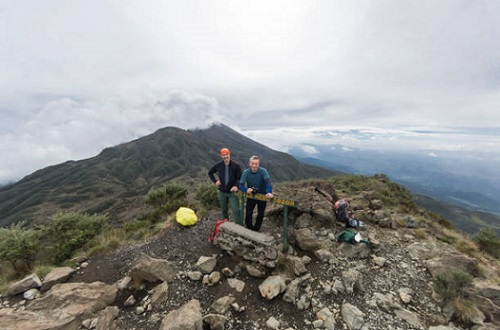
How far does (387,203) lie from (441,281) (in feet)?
30.2

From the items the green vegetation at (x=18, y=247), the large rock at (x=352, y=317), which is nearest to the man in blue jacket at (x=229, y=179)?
the large rock at (x=352, y=317)

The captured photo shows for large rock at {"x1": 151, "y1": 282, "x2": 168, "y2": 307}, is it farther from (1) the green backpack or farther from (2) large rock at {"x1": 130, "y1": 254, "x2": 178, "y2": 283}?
(1) the green backpack

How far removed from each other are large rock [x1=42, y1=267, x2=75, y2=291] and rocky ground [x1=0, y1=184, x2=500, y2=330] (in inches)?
7.5

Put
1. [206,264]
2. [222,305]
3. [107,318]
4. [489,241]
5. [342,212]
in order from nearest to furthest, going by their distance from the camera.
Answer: [107,318] < [222,305] < [206,264] < [489,241] < [342,212]

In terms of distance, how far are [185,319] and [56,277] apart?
438cm

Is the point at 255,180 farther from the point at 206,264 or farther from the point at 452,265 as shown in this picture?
the point at 452,265

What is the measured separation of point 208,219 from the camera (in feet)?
30.6

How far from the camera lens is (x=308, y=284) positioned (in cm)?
532

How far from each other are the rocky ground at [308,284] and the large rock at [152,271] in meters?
0.14

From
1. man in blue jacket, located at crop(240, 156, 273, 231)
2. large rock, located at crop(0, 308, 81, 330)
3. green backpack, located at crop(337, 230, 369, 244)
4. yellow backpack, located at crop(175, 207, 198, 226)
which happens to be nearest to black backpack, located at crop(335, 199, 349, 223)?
green backpack, located at crop(337, 230, 369, 244)

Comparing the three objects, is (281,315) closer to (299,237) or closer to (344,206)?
(299,237)

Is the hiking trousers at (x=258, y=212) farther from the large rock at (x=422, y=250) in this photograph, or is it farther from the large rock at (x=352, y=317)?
the large rock at (x=422, y=250)

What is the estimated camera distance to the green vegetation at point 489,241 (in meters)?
8.05

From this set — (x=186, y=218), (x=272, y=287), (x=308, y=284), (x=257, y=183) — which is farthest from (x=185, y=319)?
(x=186, y=218)
